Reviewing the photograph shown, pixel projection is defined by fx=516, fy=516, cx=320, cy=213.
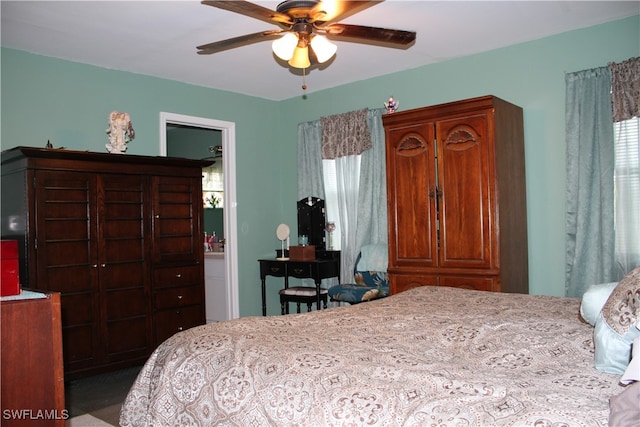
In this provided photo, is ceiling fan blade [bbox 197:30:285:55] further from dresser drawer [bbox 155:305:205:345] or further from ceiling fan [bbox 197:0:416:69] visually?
dresser drawer [bbox 155:305:205:345]

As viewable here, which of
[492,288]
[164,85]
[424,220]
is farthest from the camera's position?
[164,85]

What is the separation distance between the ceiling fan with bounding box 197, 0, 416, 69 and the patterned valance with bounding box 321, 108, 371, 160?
6.30 ft

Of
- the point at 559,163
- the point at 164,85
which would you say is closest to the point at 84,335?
the point at 164,85

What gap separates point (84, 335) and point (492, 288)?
10.1ft

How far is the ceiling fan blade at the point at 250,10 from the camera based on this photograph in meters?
2.46

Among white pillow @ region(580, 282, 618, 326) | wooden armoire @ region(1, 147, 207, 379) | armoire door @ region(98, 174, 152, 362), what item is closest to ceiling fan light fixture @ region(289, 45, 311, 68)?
wooden armoire @ region(1, 147, 207, 379)

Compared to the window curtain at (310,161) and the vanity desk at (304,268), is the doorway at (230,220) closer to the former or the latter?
the vanity desk at (304,268)

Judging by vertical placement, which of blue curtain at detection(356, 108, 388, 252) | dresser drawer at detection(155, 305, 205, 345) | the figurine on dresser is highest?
the figurine on dresser

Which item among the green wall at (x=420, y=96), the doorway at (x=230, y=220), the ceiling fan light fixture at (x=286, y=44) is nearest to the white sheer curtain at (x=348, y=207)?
the green wall at (x=420, y=96)

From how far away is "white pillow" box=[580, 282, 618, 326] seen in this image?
1899 millimetres

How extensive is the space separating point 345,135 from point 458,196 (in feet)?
5.40

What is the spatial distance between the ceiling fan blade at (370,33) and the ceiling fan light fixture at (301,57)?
0.20 meters

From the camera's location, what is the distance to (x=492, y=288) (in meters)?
3.86

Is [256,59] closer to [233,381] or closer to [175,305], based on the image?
[175,305]
